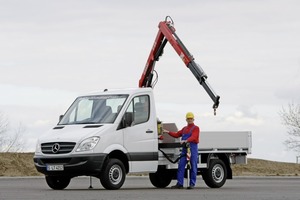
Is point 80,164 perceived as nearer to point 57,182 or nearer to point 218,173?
point 57,182

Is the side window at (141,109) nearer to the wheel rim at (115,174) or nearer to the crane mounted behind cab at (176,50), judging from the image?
the wheel rim at (115,174)

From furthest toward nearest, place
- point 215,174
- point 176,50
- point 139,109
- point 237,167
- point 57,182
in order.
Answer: point 237,167 < point 176,50 < point 215,174 < point 57,182 < point 139,109

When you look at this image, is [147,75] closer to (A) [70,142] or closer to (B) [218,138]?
(B) [218,138]

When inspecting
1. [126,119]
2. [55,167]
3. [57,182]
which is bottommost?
[57,182]

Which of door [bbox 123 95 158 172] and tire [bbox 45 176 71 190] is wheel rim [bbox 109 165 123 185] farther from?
tire [bbox 45 176 71 190]

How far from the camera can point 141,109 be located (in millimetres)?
23812

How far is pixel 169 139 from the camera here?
2509cm

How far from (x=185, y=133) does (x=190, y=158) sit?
690 millimetres

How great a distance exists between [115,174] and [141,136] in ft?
4.58

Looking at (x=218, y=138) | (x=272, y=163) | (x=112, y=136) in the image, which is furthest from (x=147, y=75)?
(x=272, y=163)

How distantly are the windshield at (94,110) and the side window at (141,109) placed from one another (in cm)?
40

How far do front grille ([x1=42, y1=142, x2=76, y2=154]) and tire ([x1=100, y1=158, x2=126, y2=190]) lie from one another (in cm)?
102

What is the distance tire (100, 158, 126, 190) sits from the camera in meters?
22.5

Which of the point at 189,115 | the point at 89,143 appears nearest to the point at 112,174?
the point at 89,143
